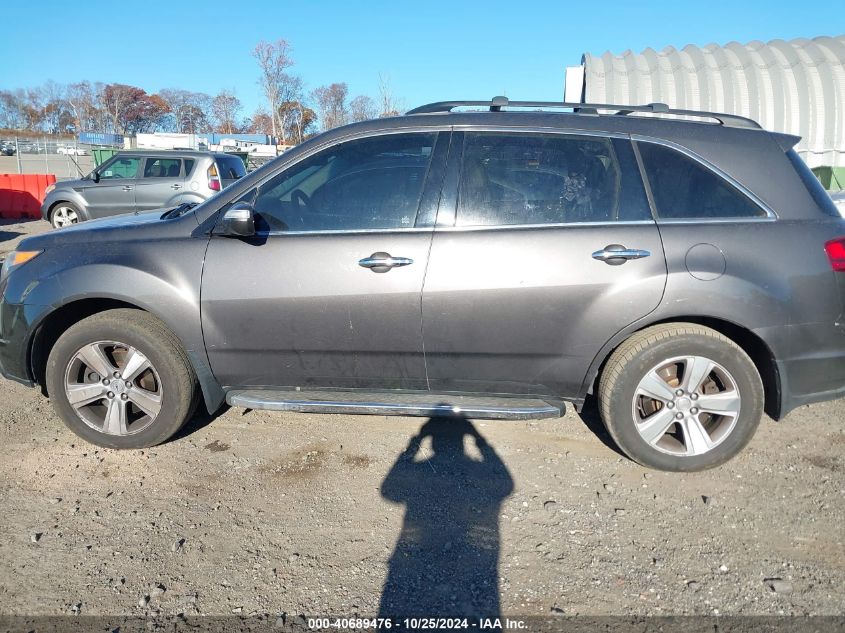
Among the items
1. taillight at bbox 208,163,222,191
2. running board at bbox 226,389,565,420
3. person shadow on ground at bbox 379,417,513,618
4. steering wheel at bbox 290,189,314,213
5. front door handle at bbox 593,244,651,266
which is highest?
taillight at bbox 208,163,222,191

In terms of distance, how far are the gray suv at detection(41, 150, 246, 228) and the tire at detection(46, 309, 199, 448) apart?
8.88m

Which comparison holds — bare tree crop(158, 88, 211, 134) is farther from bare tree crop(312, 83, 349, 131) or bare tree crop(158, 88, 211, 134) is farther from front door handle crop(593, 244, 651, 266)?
front door handle crop(593, 244, 651, 266)

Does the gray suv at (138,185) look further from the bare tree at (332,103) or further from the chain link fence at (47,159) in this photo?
the bare tree at (332,103)

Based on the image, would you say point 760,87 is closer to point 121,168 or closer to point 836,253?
point 121,168

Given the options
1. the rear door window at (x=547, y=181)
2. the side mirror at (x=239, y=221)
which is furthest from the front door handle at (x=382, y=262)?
the side mirror at (x=239, y=221)

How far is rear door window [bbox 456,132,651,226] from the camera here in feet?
10.4

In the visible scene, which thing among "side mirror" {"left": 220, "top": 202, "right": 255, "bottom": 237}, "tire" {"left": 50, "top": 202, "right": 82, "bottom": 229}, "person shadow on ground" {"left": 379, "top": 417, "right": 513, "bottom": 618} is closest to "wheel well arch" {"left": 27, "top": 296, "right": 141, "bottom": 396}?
"side mirror" {"left": 220, "top": 202, "right": 255, "bottom": 237}

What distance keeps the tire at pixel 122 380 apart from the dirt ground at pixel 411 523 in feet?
0.55

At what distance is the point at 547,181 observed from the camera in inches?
127

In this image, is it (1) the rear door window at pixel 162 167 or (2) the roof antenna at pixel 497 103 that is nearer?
(2) the roof antenna at pixel 497 103

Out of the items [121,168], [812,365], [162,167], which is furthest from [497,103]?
[121,168]

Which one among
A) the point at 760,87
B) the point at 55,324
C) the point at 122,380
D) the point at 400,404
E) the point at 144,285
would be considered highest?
the point at 760,87

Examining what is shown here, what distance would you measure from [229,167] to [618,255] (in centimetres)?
1080

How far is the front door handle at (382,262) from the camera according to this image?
314 cm
